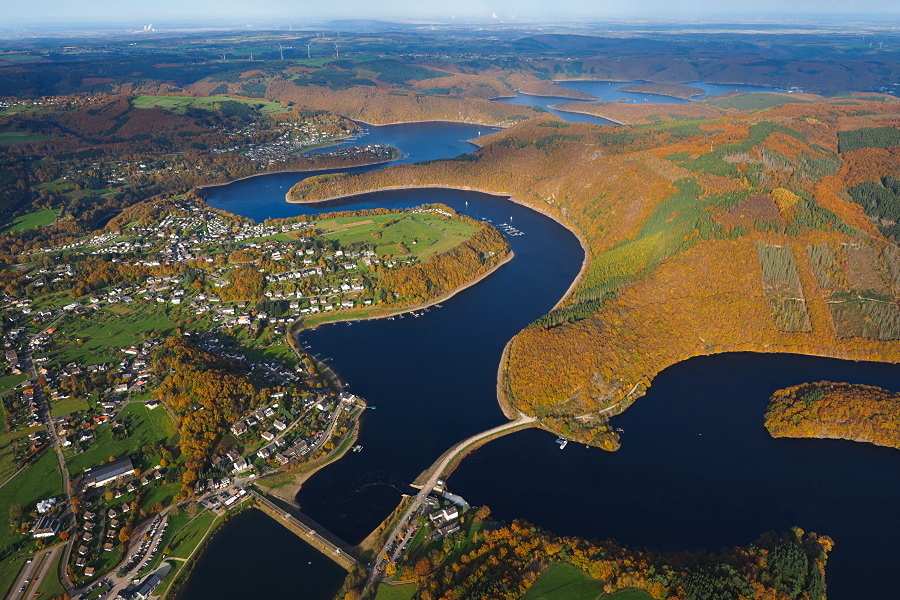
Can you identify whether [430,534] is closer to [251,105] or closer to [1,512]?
[1,512]

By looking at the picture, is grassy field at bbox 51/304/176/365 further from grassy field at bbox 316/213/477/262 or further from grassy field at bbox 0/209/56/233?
grassy field at bbox 0/209/56/233

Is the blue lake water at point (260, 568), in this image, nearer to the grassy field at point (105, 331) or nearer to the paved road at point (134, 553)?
the paved road at point (134, 553)

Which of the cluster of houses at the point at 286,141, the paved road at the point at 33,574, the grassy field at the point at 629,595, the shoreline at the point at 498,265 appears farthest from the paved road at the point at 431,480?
the cluster of houses at the point at 286,141

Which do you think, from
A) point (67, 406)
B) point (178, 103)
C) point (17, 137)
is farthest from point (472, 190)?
point (178, 103)

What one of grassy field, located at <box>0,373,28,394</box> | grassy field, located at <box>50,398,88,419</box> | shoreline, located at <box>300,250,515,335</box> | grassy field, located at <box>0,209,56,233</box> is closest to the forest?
shoreline, located at <box>300,250,515,335</box>

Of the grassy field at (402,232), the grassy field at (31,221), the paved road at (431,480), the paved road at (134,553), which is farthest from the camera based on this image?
the grassy field at (31,221)

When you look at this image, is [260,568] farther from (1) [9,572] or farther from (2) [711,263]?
(2) [711,263]

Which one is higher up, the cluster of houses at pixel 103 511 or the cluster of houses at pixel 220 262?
the cluster of houses at pixel 220 262
